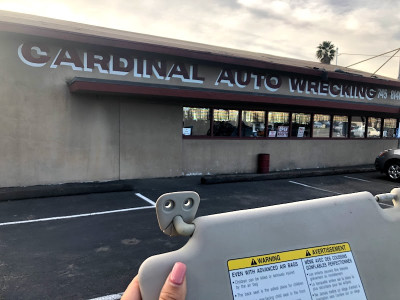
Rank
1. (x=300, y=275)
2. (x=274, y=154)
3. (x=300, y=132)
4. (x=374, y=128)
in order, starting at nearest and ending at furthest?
(x=300, y=275), (x=274, y=154), (x=300, y=132), (x=374, y=128)

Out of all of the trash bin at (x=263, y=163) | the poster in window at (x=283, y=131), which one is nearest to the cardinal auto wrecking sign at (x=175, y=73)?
the poster in window at (x=283, y=131)

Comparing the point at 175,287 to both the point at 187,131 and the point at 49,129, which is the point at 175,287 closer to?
the point at 49,129

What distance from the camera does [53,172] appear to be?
8430mm

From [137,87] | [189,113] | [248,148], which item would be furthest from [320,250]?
[248,148]

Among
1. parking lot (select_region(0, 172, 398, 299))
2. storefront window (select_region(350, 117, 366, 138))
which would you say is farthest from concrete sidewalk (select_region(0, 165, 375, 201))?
storefront window (select_region(350, 117, 366, 138))

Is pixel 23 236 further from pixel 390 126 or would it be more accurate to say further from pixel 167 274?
pixel 390 126

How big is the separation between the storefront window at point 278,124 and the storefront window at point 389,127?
707 cm

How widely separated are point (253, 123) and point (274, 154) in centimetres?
153

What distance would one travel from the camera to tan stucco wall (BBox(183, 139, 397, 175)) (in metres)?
10.7

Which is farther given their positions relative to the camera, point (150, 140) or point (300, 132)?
point (300, 132)

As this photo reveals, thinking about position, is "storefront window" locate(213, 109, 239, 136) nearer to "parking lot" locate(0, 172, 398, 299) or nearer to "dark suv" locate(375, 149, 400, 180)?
"parking lot" locate(0, 172, 398, 299)

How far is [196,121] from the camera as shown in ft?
34.9

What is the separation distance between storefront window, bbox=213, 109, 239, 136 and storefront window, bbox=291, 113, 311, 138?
2903 millimetres

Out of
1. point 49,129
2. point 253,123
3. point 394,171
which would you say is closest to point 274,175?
point 253,123
